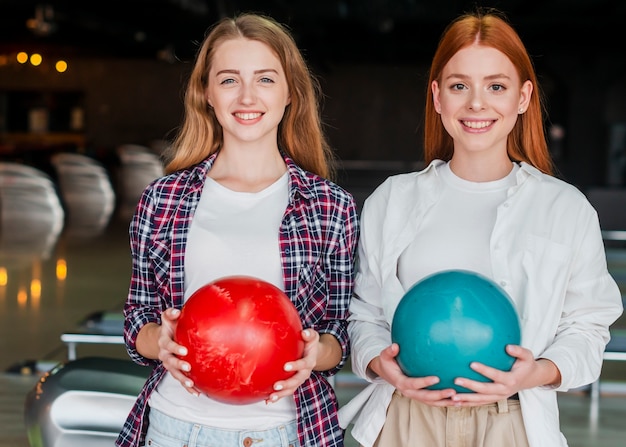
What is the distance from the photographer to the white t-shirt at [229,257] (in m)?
1.79

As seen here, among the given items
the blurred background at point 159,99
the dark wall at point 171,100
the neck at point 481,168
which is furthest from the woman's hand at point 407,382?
the dark wall at point 171,100

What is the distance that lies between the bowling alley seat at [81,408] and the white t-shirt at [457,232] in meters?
1.73

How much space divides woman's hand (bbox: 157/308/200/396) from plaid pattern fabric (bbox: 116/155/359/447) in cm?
22

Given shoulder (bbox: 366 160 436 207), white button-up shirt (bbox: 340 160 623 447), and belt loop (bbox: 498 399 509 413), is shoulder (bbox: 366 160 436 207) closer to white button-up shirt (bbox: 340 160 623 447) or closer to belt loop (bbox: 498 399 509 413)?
white button-up shirt (bbox: 340 160 623 447)

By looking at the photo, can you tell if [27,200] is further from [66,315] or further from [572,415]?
[572,415]

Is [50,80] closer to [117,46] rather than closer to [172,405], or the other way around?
[117,46]

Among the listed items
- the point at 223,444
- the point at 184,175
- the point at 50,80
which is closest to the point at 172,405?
the point at 223,444

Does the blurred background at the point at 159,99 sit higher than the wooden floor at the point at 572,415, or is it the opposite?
the blurred background at the point at 159,99

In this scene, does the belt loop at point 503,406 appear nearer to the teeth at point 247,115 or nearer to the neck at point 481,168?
the neck at point 481,168

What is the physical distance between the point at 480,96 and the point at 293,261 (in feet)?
1.72

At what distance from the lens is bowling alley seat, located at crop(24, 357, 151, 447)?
3.25 m

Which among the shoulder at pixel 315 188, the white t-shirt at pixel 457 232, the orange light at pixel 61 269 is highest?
the shoulder at pixel 315 188

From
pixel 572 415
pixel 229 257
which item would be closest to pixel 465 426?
pixel 229 257

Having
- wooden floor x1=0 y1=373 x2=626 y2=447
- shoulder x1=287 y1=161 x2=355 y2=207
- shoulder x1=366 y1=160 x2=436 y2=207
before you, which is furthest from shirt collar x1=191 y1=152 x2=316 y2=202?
wooden floor x1=0 y1=373 x2=626 y2=447
